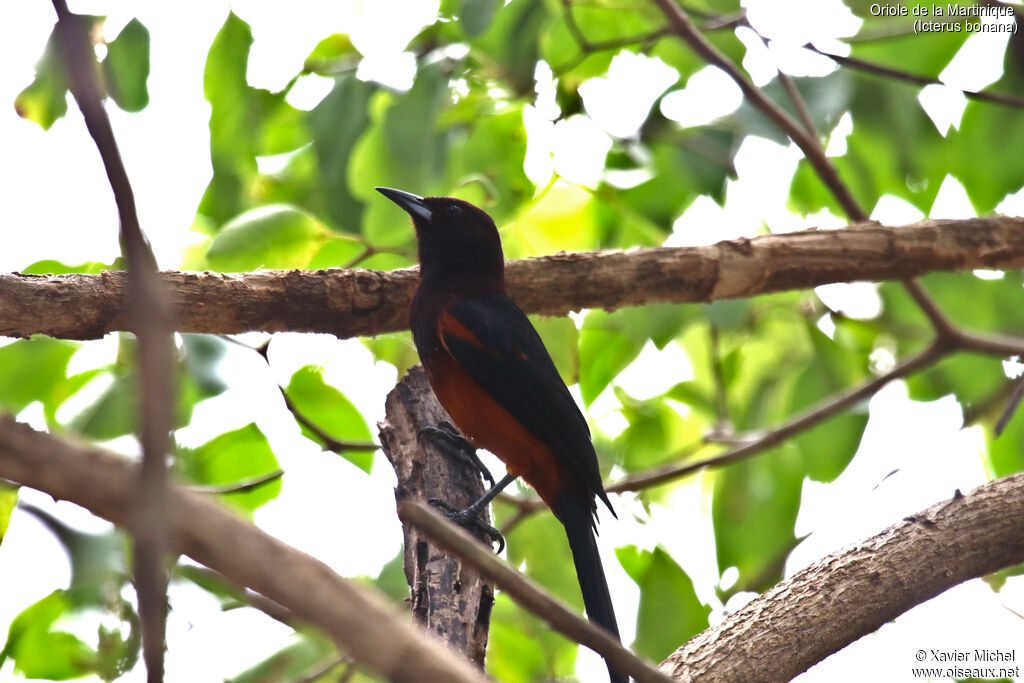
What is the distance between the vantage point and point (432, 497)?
10.9ft

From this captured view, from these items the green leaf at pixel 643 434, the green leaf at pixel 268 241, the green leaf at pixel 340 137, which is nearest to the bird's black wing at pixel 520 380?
the green leaf at pixel 268 241

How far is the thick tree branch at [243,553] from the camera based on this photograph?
719 millimetres

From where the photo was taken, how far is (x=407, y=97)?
401cm

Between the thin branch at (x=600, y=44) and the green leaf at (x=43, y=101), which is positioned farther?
the thin branch at (x=600, y=44)

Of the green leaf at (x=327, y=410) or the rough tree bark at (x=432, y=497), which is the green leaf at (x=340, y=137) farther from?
the rough tree bark at (x=432, y=497)

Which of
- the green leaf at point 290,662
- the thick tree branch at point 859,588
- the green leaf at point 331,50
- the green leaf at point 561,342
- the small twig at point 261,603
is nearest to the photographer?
the small twig at point 261,603

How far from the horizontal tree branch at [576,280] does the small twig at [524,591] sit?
2.47 meters

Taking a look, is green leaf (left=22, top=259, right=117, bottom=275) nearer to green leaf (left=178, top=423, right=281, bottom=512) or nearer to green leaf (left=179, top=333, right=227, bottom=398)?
green leaf (left=179, top=333, right=227, bottom=398)

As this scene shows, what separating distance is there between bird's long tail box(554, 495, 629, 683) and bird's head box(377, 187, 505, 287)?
112cm

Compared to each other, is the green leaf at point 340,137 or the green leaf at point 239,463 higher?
the green leaf at point 340,137

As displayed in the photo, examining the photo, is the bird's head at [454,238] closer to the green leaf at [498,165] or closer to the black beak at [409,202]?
the black beak at [409,202]

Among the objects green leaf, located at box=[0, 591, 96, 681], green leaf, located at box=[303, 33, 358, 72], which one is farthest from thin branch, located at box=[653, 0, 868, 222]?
green leaf, located at box=[0, 591, 96, 681]

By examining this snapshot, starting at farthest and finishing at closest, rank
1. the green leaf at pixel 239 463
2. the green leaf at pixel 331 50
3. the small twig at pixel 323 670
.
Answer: the green leaf at pixel 331 50, the green leaf at pixel 239 463, the small twig at pixel 323 670

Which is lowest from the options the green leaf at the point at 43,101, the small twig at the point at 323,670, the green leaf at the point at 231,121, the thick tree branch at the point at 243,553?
the thick tree branch at the point at 243,553
